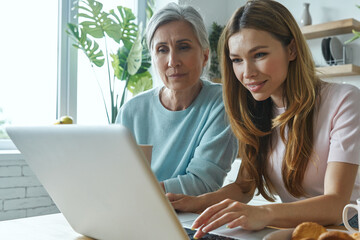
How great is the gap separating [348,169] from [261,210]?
0.38 metres

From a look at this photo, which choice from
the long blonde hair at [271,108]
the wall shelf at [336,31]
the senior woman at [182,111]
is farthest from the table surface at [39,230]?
the wall shelf at [336,31]

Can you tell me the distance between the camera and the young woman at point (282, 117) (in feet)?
3.78

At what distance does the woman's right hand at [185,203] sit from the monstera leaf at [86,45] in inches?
86.1

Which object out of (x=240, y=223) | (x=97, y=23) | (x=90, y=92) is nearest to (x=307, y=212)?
(x=240, y=223)

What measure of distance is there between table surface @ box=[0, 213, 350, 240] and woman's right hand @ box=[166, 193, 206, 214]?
27cm

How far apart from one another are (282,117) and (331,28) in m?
2.42

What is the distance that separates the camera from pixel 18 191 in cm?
276

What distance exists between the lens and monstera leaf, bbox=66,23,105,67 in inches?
119

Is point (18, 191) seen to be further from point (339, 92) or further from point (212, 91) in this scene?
point (339, 92)

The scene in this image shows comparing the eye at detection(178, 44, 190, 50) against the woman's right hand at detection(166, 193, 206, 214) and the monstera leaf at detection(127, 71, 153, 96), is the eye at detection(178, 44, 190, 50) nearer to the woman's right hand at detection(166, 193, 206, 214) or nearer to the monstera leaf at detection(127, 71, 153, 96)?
the woman's right hand at detection(166, 193, 206, 214)

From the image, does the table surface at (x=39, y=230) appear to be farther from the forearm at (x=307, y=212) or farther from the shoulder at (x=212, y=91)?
the shoulder at (x=212, y=91)

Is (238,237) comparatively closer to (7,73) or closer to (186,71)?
(186,71)

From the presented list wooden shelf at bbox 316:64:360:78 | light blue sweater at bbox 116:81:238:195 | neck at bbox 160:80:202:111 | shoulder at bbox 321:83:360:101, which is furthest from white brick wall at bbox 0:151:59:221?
wooden shelf at bbox 316:64:360:78

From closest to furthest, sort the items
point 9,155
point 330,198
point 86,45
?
point 330,198 → point 9,155 → point 86,45
